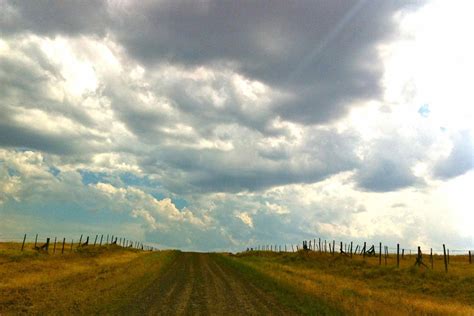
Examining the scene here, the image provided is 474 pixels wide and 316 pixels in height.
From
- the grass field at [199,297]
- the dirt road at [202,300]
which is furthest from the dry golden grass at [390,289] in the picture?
the dirt road at [202,300]

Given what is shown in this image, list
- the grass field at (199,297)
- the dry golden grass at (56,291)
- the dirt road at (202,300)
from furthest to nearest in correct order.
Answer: the grass field at (199,297) → the dirt road at (202,300) → the dry golden grass at (56,291)

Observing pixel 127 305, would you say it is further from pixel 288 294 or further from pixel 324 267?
pixel 324 267

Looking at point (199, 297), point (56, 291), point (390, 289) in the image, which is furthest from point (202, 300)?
point (390, 289)

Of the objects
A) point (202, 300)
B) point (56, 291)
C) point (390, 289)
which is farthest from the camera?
point (390, 289)

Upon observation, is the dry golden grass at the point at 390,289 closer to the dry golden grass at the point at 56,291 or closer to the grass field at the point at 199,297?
the grass field at the point at 199,297

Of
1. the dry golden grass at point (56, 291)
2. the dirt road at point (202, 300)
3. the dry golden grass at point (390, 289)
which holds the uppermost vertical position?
the dry golden grass at point (390, 289)

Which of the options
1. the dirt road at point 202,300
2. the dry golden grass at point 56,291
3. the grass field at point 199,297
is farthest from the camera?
the grass field at point 199,297

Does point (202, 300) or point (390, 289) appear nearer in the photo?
point (202, 300)

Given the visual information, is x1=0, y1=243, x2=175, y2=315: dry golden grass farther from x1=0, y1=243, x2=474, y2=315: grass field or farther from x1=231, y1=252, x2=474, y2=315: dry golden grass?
x1=231, y1=252, x2=474, y2=315: dry golden grass

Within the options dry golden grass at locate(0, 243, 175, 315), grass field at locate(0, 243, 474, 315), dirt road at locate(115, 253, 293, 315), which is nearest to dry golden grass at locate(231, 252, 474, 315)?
grass field at locate(0, 243, 474, 315)

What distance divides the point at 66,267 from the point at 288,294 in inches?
932

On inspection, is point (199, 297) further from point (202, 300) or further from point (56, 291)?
point (56, 291)

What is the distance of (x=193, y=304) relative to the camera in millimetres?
19656

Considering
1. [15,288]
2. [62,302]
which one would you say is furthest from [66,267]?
[62,302]
